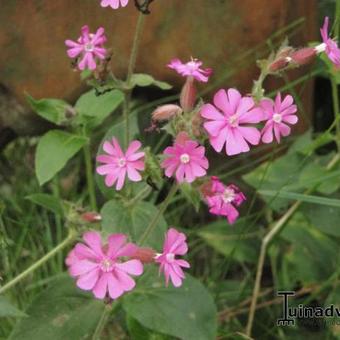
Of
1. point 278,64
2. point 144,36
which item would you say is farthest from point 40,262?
point 144,36

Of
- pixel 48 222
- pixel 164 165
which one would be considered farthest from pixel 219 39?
pixel 164 165

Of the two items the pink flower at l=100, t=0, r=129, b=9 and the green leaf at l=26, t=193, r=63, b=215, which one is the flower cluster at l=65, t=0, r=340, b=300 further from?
the green leaf at l=26, t=193, r=63, b=215

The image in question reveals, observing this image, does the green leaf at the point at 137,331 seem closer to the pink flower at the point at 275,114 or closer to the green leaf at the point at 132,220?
the green leaf at the point at 132,220

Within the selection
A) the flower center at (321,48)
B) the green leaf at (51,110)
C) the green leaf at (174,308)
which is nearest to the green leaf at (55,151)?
the green leaf at (51,110)

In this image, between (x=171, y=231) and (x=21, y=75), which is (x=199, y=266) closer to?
(x=21, y=75)

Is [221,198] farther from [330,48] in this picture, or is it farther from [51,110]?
[51,110]

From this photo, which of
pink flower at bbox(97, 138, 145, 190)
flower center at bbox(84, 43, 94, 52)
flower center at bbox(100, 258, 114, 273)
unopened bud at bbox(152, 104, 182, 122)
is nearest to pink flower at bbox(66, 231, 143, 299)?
flower center at bbox(100, 258, 114, 273)

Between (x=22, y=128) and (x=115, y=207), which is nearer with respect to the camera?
(x=115, y=207)
